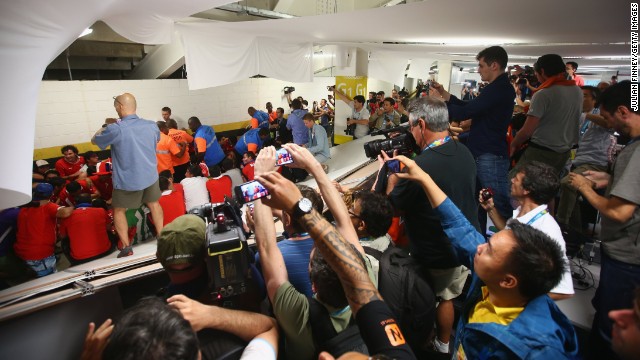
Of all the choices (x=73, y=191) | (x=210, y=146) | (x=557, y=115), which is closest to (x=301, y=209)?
(x=557, y=115)

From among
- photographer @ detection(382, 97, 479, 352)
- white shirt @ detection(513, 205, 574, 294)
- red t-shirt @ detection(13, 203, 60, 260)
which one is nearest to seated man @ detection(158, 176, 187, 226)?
red t-shirt @ detection(13, 203, 60, 260)

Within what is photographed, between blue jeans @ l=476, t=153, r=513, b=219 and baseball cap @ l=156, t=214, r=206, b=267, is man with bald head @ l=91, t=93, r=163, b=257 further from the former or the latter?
blue jeans @ l=476, t=153, r=513, b=219

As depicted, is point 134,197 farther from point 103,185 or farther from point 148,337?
point 148,337

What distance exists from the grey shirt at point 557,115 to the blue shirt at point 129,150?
3897 millimetres

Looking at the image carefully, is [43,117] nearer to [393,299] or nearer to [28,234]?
[28,234]

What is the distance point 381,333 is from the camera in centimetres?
103

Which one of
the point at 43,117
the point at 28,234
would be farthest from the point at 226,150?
the point at 28,234

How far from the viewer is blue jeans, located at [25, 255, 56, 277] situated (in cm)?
331

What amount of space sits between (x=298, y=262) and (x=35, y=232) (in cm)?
306

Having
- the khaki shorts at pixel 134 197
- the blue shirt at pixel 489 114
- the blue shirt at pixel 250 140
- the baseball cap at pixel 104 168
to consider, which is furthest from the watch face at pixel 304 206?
the blue shirt at pixel 250 140

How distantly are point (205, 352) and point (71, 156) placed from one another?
5274 mm

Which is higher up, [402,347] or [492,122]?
[492,122]

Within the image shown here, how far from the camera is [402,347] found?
39.7 inches

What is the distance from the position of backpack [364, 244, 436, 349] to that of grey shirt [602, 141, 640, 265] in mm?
1091
